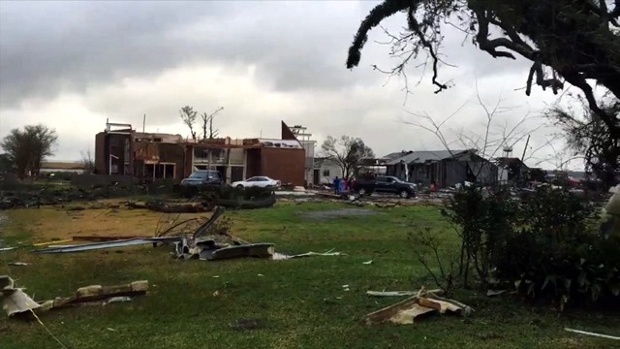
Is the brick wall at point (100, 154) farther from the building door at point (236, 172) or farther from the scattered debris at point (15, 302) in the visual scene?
the scattered debris at point (15, 302)

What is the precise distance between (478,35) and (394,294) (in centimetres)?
403

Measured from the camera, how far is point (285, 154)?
237 feet

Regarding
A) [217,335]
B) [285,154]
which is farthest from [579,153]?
[285,154]

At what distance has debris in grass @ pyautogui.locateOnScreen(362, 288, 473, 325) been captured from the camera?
287 inches

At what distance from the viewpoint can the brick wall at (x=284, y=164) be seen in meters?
72.1

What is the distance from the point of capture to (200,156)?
73188 mm

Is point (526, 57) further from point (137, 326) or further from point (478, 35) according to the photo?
point (137, 326)

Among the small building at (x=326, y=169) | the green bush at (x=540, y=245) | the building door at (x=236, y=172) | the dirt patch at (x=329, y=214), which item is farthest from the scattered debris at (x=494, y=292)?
the small building at (x=326, y=169)

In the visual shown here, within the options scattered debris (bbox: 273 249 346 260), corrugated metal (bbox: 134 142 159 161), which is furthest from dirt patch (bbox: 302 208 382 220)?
corrugated metal (bbox: 134 142 159 161)

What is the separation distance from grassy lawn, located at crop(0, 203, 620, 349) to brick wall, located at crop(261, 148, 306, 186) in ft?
181

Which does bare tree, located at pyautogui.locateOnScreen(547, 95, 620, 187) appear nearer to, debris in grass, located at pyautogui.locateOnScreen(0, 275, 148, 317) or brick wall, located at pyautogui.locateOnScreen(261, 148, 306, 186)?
debris in grass, located at pyautogui.locateOnScreen(0, 275, 148, 317)

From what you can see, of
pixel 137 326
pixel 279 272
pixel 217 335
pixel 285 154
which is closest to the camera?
pixel 217 335

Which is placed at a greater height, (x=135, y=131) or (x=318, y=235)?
(x=135, y=131)

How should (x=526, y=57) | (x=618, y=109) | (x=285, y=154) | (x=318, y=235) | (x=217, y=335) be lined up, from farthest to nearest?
(x=285, y=154) < (x=318, y=235) < (x=618, y=109) < (x=526, y=57) < (x=217, y=335)
